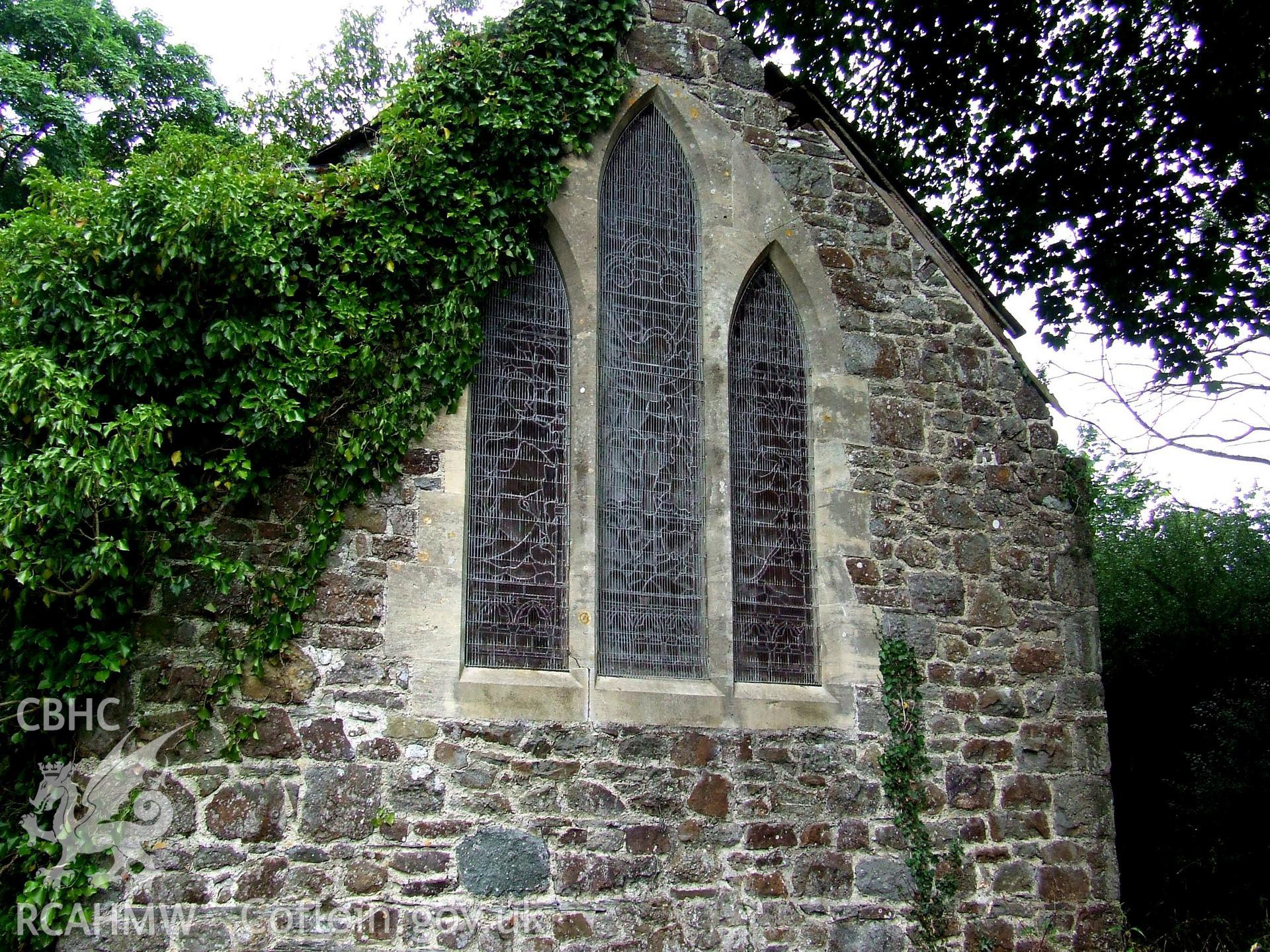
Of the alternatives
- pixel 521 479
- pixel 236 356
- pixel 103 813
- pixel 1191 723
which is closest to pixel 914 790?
pixel 521 479

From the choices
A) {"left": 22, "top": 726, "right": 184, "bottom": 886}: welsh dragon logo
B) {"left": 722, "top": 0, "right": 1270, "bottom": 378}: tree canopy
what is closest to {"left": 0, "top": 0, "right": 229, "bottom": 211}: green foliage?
{"left": 722, "top": 0, "right": 1270, "bottom": 378}: tree canopy

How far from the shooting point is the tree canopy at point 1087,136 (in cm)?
1004

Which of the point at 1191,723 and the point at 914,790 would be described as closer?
the point at 914,790

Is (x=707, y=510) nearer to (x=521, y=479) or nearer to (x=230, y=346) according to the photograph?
(x=521, y=479)

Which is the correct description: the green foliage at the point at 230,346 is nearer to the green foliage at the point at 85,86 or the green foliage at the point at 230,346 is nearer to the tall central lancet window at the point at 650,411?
the tall central lancet window at the point at 650,411

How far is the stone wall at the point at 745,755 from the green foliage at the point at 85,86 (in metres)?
9.14

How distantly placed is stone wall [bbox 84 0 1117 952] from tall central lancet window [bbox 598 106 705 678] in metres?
0.52

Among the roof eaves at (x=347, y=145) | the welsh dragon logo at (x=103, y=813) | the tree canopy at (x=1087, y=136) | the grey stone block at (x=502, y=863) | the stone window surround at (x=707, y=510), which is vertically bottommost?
the grey stone block at (x=502, y=863)

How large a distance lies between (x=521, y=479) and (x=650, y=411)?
92cm

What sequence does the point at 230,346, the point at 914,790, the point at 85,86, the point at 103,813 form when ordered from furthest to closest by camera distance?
the point at 85,86, the point at 914,790, the point at 230,346, the point at 103,813

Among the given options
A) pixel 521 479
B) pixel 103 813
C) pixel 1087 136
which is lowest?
pixel 103 813

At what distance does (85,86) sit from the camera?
1407 centimetres

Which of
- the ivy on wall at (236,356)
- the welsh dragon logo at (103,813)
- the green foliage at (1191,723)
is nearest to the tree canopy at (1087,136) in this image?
the green foliage at (1191,723)

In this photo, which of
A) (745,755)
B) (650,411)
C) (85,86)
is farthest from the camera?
(85,86)
